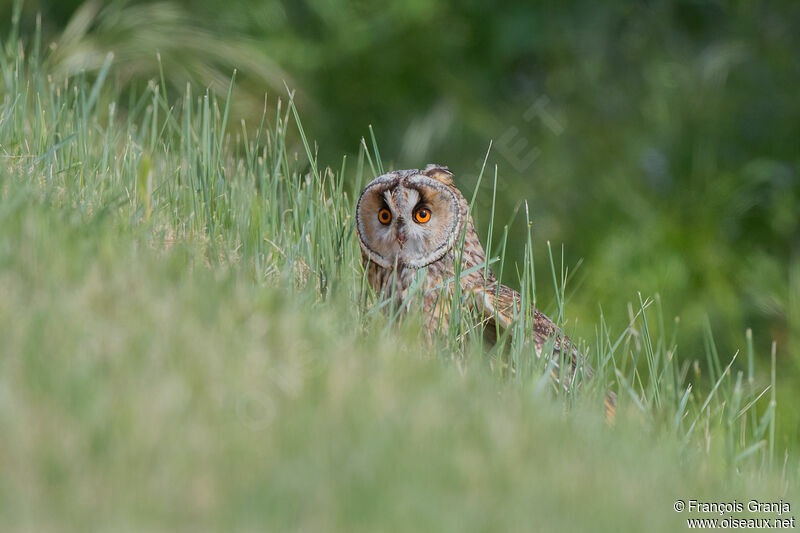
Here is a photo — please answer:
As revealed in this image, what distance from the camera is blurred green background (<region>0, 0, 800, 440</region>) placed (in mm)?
7629

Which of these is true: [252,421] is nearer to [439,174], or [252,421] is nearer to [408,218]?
[408,218]

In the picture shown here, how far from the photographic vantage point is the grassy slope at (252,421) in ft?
5.21

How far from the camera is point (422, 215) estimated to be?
351 centimetres

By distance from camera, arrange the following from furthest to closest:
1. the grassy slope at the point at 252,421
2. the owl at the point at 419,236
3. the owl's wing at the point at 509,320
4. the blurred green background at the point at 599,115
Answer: the blurred green background at the point at 599,115 < the owl at the point at 419,236 < the owl's wing at the point at 509,320 < the grassy slope at the point at 252,421

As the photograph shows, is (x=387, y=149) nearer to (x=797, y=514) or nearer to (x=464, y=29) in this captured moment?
(x=464, y=29)

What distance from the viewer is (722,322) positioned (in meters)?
7.59

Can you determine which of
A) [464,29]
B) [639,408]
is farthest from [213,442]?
[464,29]

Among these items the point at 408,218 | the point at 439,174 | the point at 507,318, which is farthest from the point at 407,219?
the point at 507,318

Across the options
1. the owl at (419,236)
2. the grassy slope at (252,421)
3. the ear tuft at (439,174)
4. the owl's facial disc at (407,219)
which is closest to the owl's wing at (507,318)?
the owl at (419,236)

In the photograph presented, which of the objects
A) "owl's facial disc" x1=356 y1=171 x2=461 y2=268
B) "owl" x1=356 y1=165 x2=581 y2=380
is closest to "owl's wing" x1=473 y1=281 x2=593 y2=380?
"owl" x1=356 y1=165 x2=581 y2=380

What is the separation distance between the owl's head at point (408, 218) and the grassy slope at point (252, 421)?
0.96m

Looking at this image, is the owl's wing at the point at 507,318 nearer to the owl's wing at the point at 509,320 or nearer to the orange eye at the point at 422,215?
the owl's wing at the point at 509,320

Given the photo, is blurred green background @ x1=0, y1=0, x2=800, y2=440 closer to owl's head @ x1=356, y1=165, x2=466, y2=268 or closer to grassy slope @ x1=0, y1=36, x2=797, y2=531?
owl's head @ x1=356, y1=165, x2=466, y2=268

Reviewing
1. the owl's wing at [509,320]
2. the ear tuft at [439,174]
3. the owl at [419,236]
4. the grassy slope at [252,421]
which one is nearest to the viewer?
the grassy slope at [252,421]
